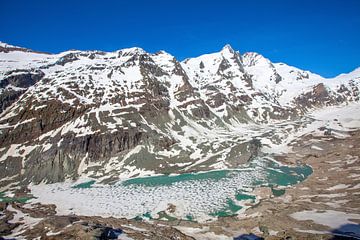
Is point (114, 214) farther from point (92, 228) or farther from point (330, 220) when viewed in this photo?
point (330, 220)

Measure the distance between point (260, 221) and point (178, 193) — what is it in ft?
138

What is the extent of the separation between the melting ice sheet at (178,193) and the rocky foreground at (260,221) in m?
7.46

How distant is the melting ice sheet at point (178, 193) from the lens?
93.4 meters

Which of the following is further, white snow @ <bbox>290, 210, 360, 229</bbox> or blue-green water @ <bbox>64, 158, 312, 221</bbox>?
blue-green water @ <bbox>64, 158, 312, 221</bbox>

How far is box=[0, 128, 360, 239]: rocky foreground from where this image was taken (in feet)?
201

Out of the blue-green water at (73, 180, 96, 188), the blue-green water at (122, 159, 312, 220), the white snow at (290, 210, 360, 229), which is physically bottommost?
the blue-green water at (73, 180, 96, 188)

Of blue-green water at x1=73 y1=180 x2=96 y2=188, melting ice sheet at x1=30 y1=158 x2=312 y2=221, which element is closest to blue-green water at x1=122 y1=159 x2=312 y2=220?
melting ice sheet at x1=30 y1=158 x2=312 y2=221

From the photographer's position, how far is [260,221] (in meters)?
71.6

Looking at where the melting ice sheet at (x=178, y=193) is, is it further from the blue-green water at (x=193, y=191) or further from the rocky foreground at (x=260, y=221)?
the rocky foreground at (x=260, y=221)

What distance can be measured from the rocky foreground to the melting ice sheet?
24.5 ft

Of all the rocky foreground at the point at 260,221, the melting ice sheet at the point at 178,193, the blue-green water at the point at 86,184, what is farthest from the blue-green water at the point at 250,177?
the blue-green water at the point at 86,184

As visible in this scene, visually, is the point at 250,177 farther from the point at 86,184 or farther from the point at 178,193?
the point at 86,184

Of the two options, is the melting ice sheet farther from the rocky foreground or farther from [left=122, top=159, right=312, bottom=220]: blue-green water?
the rocky foreground

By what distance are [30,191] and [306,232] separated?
110660 mm
